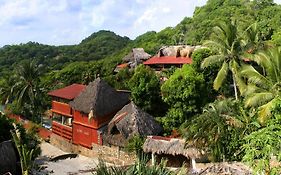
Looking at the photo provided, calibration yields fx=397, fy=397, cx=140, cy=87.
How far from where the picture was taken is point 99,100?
103ft

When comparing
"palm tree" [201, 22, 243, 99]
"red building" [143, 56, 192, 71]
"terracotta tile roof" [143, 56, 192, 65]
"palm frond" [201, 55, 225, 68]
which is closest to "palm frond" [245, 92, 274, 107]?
"palm tree" [201, 22, 243, 99]

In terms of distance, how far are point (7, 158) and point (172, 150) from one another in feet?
32.7

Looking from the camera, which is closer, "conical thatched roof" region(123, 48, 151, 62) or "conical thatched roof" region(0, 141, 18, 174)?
"conical thatched roof" region(0, 141, 18, 174)

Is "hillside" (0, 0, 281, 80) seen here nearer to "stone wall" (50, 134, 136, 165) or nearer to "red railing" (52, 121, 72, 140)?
"stone wall" (50, 134, 136, 165)

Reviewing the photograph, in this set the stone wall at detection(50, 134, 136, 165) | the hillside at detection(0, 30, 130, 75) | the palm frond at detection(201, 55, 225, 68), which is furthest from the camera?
the hillside at detection(0, 30, 130, 75)

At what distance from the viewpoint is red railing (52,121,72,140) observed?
3491 centimetres

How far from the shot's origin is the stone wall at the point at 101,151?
28234 mm

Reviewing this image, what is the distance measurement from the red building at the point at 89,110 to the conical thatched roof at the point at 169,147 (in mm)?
6003

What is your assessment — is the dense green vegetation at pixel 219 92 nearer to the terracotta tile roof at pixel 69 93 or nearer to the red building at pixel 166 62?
the red building at pixel 166 62

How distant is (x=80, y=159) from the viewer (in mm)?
32031

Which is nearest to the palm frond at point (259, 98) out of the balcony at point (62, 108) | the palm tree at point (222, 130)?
the palm tree at point (222, 130)

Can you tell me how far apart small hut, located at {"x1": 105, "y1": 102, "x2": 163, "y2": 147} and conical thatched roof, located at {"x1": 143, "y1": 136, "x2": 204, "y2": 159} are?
1.76m

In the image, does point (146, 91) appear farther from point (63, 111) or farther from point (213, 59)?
point (63, 111)

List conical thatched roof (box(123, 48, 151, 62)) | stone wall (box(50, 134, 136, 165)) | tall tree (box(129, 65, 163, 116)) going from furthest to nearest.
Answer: conical thatched roof (box(123, 48, 151, 62))
tall tree (box(129, 65, 163, 116))
stone wall (box(50, 134, 136, 165))
